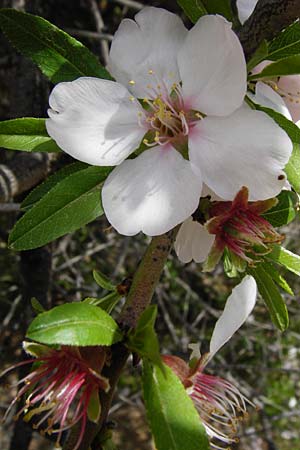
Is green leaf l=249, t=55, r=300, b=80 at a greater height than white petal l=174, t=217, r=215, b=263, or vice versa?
green leaf l=249, t=55, r=300, b=80

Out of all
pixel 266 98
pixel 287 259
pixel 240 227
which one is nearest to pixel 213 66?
pixel 266 98

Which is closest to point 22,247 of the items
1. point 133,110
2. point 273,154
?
point 133,110

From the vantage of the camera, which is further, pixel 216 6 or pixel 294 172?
pixel 216 6

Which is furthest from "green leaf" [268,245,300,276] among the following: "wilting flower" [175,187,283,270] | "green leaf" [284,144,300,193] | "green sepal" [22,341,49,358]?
"green sepal" [22,341,49,358]

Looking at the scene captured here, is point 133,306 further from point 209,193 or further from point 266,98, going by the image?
point 266,98

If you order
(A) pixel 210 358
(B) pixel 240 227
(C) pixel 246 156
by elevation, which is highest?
(C) pixel 246 156

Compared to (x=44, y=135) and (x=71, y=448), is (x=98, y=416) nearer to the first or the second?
(x=71, y=448)

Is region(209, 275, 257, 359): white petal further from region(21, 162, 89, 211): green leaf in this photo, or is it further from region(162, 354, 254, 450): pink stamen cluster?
region(21, 162, 89, 211): green leaf

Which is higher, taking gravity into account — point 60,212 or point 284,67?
point 284,67
